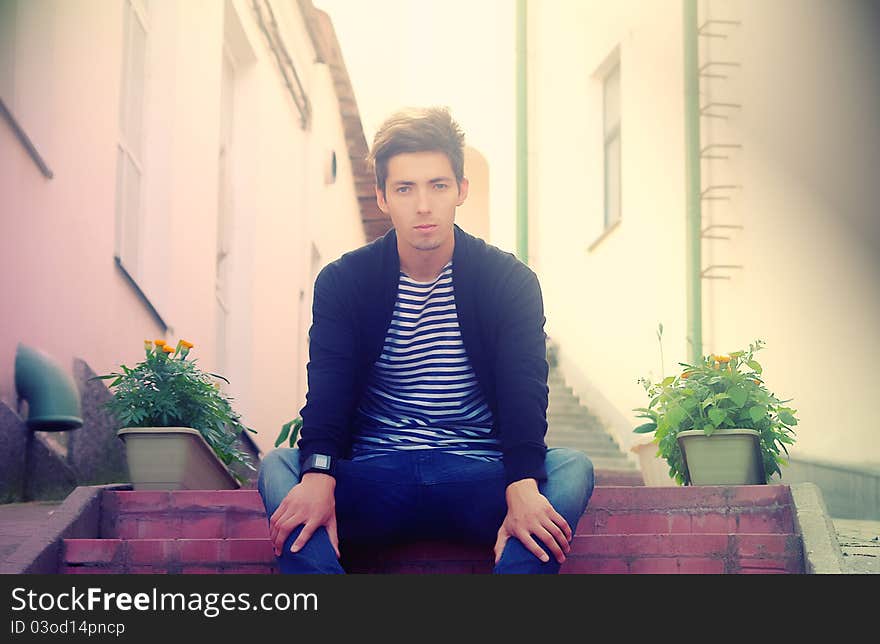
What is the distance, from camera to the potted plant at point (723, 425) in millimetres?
3648

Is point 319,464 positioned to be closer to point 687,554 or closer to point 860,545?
→ point 687,554

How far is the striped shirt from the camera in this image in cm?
250

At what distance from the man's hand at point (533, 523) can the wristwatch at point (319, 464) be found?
0.38 meters

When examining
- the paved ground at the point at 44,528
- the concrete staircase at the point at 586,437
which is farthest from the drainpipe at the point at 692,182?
the paved ground at the point at 44,528

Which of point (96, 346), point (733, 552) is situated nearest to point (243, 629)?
point (733, 552)

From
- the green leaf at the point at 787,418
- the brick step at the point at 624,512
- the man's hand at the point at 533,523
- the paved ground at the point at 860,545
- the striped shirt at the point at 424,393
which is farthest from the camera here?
the green leaf at the point at 787,418

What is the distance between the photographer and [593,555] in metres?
3.01

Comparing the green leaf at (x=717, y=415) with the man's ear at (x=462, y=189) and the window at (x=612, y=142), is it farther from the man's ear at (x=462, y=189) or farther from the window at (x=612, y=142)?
the window at (x=612, y=142)

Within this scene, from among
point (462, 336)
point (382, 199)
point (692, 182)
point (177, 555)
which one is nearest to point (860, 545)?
point (462, 336)

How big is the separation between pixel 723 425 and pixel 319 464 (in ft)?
5.96

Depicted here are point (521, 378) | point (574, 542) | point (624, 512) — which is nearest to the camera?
point (521, 378)

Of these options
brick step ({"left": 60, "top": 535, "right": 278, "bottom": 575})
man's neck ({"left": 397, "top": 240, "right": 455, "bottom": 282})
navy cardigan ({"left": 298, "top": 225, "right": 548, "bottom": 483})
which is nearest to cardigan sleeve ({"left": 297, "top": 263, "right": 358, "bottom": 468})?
navy cardigan ({"left": 298, "top": 225, "right": 548, "bottom": 483})

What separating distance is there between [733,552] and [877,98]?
2.71 m

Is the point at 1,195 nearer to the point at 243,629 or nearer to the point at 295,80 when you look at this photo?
the point at 243,629
